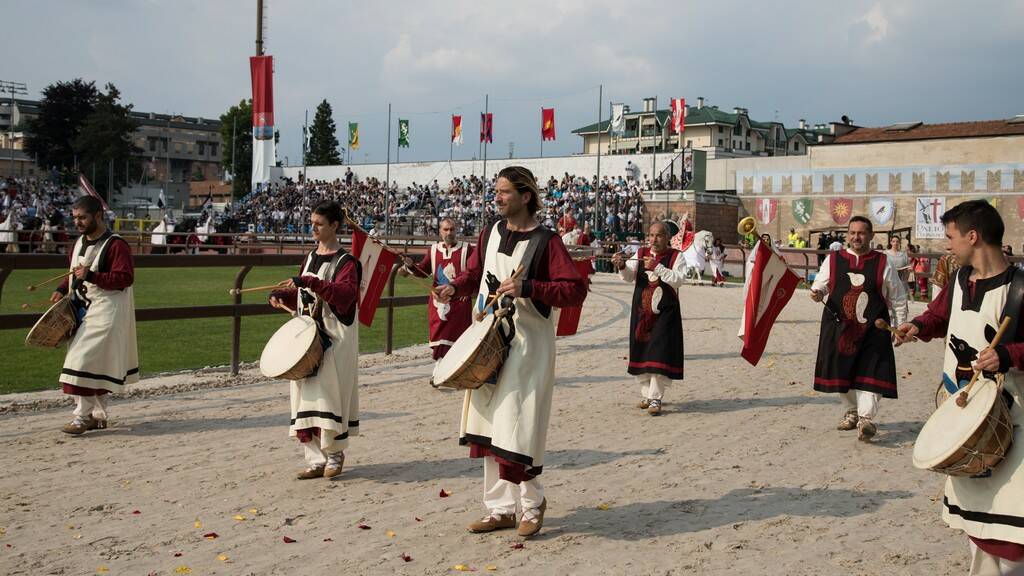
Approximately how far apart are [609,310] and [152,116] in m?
114

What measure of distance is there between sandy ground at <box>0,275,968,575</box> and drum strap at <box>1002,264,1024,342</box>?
4.75 ft

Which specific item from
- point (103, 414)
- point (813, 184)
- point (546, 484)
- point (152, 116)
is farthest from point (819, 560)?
point (152, 116)

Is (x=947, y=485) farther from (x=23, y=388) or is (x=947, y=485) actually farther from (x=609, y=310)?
A: (x=609, y=310)

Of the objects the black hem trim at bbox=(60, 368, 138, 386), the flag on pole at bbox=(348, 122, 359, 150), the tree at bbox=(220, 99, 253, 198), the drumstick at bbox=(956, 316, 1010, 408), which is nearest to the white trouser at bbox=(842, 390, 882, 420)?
the drumstick at bbox=(956, 316, 1010, 408)

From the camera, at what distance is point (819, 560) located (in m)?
5.07

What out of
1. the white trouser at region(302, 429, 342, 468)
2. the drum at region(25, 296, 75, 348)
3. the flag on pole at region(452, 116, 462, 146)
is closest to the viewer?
the white trouser at region(302, 429, 342, 468)

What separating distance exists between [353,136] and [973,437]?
2777 inches

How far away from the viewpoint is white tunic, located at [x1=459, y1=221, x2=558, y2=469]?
5148 mm

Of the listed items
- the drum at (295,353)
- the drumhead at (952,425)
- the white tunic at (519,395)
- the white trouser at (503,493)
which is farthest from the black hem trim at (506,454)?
the drumhead at (952,425)

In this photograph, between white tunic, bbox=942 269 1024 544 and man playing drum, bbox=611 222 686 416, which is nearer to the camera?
white tunic, bbox=942 269 1024 544

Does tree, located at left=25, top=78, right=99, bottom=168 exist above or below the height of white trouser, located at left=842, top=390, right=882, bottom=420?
above

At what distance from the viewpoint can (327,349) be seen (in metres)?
6.52

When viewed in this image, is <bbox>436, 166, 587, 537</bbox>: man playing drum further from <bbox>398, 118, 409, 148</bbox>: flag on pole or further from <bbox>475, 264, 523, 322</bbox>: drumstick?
<bbox>398, 118, 409, 148</bbox>: flag on pole

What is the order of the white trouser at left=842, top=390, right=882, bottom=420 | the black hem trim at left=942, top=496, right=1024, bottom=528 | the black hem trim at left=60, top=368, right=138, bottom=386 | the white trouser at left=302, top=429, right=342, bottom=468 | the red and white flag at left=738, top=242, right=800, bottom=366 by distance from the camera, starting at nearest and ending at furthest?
the black hem trim at left=942, top=496, right=1024, bottom=528 < the white trouser at left=302, top=429, right=342, bottom=468 < the black hem trim at left=60, top=368, right=138, bottom=386 < the white trouser at left=842, top=390, right=882, bottom=420 < the red and white flag at left=738, top=242, right=800, bottom=366
